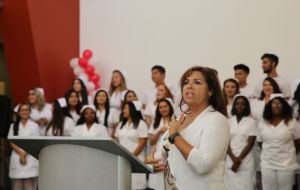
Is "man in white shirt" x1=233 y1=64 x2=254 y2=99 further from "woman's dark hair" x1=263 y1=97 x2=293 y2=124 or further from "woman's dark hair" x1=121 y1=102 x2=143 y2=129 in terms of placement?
"woman's dark hair" x1=121 y1=102 x2=143 y2=129

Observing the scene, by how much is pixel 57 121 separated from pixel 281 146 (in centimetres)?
268

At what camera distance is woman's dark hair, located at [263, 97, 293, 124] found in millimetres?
4562

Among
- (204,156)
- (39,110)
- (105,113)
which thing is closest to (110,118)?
(105,113)

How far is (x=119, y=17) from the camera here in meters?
7.50

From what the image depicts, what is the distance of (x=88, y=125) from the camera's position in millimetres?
5367

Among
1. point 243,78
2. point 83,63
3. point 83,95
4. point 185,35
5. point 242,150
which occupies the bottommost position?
point 242,150

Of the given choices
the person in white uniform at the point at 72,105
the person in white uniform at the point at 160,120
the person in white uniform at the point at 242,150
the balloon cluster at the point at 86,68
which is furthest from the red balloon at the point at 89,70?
the person in white uniform at the point at 242,150

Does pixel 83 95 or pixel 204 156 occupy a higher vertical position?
pixel 83 95

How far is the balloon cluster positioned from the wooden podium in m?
5.17

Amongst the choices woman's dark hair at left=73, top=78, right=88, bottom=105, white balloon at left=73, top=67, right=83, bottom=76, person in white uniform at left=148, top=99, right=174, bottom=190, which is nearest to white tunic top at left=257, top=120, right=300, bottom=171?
person in white uniform at left=148, top=99, right=174, bottom=190

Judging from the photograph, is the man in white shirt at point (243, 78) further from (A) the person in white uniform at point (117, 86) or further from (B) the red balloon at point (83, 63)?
(B) the red balloon at point (83, 63)

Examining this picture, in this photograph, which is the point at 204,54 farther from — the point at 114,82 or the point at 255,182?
the point at 255,182

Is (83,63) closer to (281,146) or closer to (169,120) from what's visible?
(169,120)

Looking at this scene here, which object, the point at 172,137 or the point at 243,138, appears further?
the point at 243,138
